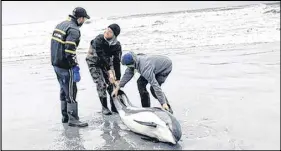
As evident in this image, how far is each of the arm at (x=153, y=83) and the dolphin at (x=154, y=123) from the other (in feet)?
1.16

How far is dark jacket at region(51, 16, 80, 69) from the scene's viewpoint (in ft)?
26.2

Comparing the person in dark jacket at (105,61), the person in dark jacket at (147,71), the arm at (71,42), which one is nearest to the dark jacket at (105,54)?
the person in dark jacket at (105,61)

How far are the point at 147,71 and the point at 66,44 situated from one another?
4.78ft

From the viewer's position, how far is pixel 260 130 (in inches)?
300

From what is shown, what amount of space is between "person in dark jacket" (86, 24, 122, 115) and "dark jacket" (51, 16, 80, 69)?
0.90 meters

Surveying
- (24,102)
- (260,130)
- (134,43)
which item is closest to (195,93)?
(260,130)

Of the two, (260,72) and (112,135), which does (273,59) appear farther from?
(112,135)

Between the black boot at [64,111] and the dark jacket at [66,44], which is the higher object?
the dark jacket at [66,44]

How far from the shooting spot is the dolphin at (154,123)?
23.1 feet

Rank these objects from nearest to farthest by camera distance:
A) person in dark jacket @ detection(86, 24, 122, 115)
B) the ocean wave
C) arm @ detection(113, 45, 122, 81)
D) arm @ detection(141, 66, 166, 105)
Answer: arm @ detection(141, 66, 166, 105)
person in dark jacket @ detection(86, 24, 122, 115)
arm @ detection(113, 45, 122, 81)
the ocean wave

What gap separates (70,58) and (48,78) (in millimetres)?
6456

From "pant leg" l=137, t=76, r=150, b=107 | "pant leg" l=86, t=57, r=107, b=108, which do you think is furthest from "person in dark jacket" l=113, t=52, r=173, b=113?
"pant leg" l=86, t=57, r=107, b=108

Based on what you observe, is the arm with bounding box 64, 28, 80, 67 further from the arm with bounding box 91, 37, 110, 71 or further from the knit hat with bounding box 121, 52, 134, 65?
the arm with bounding box 91, 37, 110, 71

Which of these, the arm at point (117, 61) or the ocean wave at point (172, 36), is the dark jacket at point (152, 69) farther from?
the ocean wave at point (172, 36)
